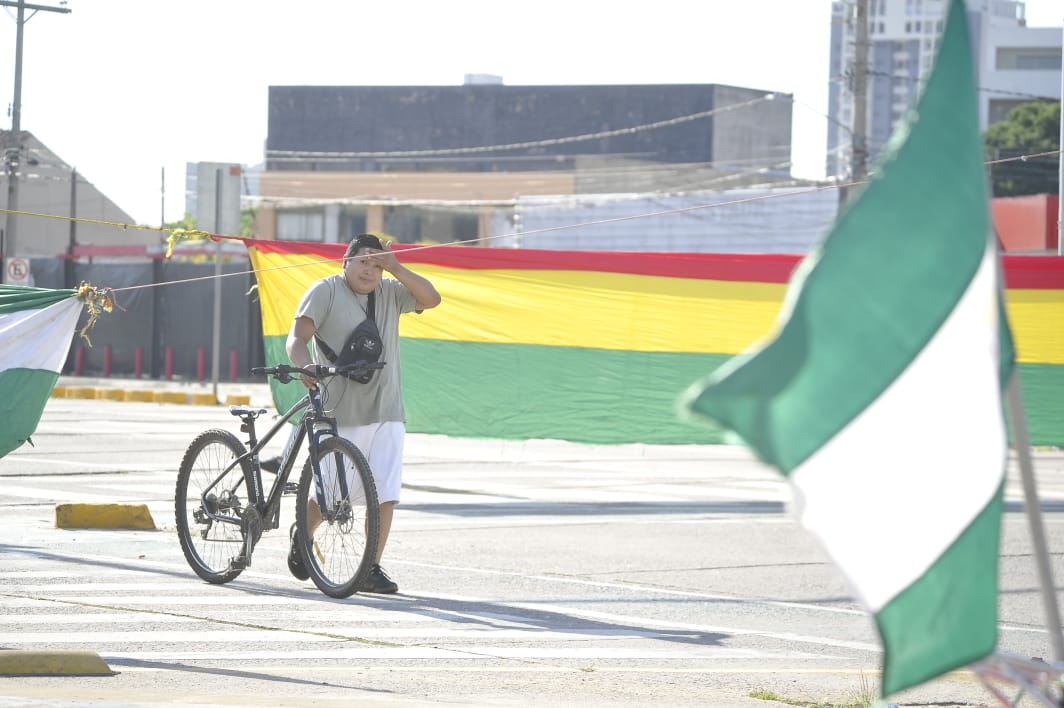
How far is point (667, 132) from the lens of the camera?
298 ft

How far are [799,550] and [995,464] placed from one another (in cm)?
877

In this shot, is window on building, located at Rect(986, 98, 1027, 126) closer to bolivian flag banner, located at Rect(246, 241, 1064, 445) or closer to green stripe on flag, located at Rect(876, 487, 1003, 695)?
bolivian flag banner, located at Rect(246, 241, 1064, 445)

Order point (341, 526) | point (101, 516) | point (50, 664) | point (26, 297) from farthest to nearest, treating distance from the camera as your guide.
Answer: point (101, 516) < point (26, 297) < point (341, 526) < point (50, 664)

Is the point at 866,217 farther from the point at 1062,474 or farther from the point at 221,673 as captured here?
the point at 1062,474

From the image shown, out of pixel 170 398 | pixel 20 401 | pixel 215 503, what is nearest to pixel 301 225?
pixel 170 398

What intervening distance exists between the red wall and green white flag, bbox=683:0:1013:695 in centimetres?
4183

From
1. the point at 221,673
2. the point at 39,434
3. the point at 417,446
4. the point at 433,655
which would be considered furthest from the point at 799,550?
the point at 39,434

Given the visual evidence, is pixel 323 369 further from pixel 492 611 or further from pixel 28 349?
pixel 28 349

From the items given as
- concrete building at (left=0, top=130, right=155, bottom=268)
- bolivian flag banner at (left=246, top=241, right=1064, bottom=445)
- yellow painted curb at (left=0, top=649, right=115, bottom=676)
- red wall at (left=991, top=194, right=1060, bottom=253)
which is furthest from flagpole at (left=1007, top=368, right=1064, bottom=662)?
concrete building at (left=0, top=130, right=155, bottom=268)

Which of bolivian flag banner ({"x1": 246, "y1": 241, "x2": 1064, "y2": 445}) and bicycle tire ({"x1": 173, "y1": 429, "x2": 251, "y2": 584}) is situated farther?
bolivian flag banner ({"x1": 246, "y1": 241, "x2": 1064, "y2": 445})

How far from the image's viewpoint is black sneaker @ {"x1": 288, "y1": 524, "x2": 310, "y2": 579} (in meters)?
9.22

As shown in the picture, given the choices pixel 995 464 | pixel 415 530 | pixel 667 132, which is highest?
pixel 667 132

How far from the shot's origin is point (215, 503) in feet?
31.3

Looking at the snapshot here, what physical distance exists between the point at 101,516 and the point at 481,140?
265 ft
